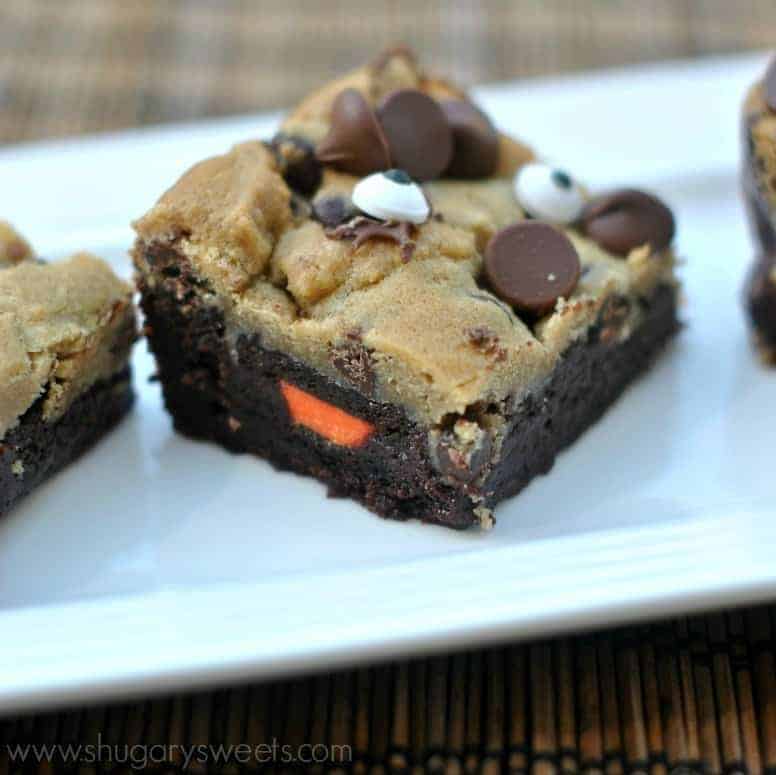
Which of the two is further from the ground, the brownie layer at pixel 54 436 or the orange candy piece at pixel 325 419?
the orange candy piece at pixel 325 419

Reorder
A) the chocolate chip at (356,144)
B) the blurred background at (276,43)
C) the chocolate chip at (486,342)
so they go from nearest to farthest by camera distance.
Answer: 1. the chocolate chip at (486,342)
2. the chocolate chip at (356,144)
3. the blurred background at (276,43)

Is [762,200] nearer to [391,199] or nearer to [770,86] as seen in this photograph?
[770,86]

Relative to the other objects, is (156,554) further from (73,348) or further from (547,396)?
(547,396)

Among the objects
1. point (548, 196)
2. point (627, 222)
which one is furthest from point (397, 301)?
point (627, 222)

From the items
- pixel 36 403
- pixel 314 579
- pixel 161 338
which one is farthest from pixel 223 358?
pixel 314 579

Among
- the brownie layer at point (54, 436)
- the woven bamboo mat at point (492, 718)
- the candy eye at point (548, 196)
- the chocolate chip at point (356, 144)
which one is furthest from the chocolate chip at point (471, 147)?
the woven bamboo mat at point (492, 718)

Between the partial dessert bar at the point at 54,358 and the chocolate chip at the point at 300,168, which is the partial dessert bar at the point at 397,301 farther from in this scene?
the partial dessert bar at the point at 54,358
